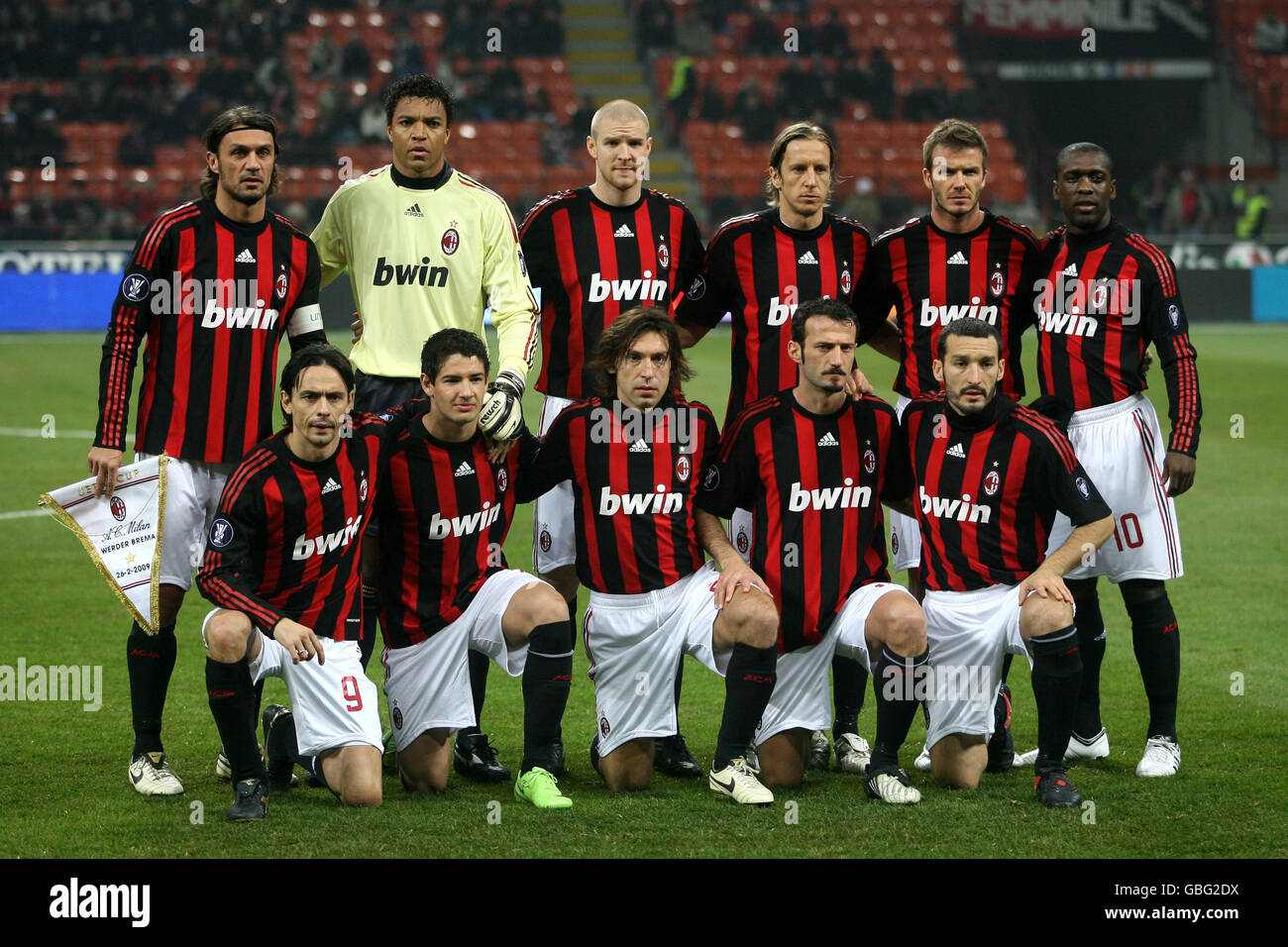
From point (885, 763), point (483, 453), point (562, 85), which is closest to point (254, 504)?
point (483, 453)

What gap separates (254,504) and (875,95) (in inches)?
980

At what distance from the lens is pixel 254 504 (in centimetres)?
475

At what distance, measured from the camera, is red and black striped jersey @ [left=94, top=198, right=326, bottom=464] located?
5027 millimetres

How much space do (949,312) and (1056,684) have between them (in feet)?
4.75

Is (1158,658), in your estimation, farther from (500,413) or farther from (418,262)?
(418,262)

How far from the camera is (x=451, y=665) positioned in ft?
16.5

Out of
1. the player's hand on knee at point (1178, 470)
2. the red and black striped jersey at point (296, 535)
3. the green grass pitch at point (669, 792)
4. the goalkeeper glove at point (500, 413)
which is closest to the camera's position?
the green grass pitch at point (669, 792)

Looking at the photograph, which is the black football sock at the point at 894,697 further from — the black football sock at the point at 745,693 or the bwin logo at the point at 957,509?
the bwin logo at the point at 957,509

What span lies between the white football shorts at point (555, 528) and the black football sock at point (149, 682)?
1.35 meters

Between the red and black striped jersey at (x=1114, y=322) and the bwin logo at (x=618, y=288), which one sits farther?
the bwin logo at (x=618, y=288)

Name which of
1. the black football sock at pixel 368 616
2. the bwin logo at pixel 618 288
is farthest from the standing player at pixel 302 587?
the bwin logo at pixel 618 288

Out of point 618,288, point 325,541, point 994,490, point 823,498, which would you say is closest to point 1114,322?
point 994,490

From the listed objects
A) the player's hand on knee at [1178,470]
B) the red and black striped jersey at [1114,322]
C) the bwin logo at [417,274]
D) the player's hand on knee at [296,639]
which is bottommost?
Result: the player's hand on knee at [296,639]

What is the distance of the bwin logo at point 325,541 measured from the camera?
485 cm
